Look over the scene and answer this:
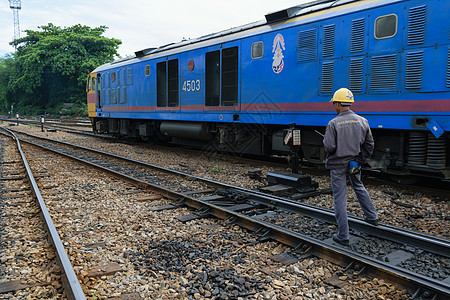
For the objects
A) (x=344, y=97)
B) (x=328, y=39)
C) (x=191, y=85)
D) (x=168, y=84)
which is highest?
(x=328, y=39)

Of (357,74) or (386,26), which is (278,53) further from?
(386,26)

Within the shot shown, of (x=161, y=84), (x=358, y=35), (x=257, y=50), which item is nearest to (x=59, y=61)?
(x=161, y=84)

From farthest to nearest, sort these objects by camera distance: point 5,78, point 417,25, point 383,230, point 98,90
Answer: point 5,78 < point 98,90 < point 417,25 < point 383,230

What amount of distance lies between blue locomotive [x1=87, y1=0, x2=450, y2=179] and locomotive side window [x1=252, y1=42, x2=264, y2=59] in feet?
0.08

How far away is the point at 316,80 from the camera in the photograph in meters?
7.66

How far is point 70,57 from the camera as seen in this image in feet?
139

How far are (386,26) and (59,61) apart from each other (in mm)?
43055

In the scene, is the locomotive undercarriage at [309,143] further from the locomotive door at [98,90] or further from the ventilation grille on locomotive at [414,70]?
the locomotive door at [98,90]

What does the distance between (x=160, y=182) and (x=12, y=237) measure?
348 centimetres

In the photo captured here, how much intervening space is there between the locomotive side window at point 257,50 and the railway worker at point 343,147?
520 centimetres

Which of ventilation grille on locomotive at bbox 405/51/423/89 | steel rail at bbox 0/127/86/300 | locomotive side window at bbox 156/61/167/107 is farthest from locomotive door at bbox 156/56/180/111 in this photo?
steel rail at bbox 0/127/86/300

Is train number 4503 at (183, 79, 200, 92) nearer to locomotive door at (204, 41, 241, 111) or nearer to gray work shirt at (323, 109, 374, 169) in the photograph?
locomotive door at (204, 41, 241, 111)

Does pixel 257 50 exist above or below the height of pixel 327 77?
above

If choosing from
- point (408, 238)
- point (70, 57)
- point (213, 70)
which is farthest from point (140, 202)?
point (70, 57)
